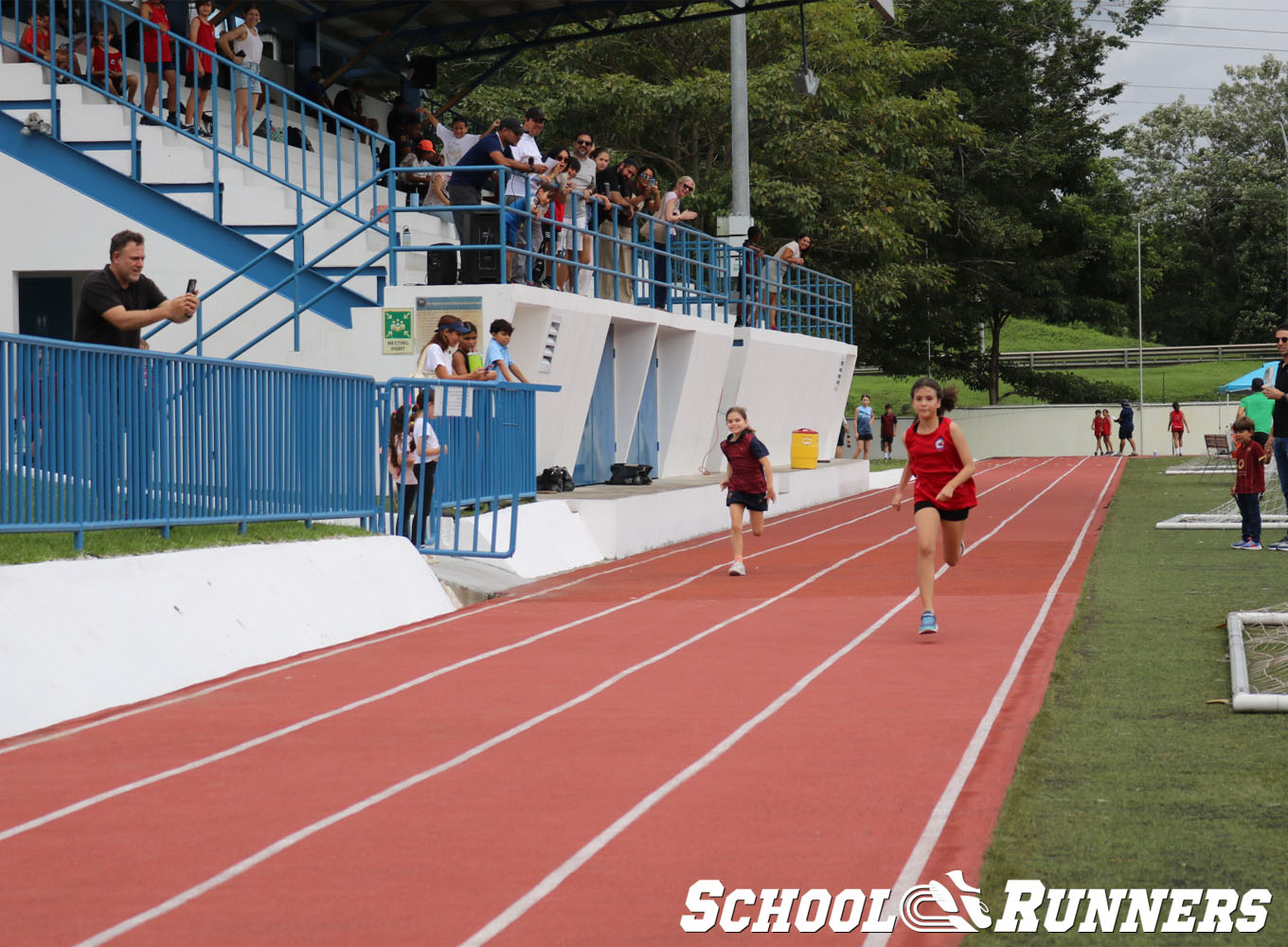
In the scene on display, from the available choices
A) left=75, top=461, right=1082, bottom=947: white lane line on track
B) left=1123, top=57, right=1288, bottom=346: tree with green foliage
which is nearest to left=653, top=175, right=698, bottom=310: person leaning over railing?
left=75, top=461, right=1082, bottom=947: white lane line on track

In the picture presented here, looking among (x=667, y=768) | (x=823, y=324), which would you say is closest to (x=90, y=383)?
(x=667, y=768)

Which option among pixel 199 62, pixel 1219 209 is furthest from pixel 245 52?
pixel 1219 209

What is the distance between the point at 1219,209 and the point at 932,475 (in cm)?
8051

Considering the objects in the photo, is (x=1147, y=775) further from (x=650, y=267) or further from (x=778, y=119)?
(x=778, y=119)

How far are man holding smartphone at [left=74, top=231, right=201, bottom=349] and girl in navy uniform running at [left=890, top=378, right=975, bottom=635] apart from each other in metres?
5.09

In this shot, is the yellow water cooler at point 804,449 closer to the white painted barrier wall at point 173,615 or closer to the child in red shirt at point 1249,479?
the child in red shirt at point 1249,479

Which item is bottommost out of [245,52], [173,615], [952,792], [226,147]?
[952,792]

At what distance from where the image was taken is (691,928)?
5.27m

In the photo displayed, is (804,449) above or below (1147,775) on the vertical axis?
above

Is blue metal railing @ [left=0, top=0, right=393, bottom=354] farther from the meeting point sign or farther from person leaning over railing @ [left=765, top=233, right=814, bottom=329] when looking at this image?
the meeting point sign

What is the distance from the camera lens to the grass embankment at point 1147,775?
18.6 feet

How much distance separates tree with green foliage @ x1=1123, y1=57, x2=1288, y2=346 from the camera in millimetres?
82375

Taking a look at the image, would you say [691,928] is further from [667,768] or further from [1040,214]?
[1040,214]

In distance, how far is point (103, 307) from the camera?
1120 centimetres
